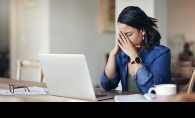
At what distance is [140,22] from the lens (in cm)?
158

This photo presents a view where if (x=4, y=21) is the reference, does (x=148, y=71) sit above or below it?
below

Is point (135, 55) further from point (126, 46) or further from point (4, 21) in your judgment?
point (4, 21)

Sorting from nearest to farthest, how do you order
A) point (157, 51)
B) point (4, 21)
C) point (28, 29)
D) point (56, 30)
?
point (157, 51)
point (56, 30)
point (28, 29)
point (4, 21)

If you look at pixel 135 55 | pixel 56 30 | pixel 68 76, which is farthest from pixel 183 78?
pixel 56 30

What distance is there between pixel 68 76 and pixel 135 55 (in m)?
0.42

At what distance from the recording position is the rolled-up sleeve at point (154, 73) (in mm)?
1397

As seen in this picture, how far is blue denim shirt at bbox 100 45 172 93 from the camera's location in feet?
4.61

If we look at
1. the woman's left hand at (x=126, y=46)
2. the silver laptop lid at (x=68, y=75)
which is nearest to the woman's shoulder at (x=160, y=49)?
the woman's left hand at (x=126, y=46)

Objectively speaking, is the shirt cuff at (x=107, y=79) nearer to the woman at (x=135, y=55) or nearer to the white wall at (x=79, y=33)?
the woman at (x=135, y=55)

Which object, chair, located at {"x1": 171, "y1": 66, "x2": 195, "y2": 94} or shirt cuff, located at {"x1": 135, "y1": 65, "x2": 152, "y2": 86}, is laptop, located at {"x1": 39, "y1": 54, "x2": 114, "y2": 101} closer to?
shirt cuff, located at {"x1": 135, "y1": 65, "x2": 152, "y2": 86}

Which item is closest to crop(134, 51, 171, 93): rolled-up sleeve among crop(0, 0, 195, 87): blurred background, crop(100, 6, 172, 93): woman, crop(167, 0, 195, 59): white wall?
crop(100, 6, 172, 93): woman
